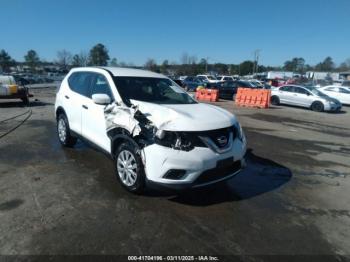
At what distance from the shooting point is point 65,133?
6.44 m

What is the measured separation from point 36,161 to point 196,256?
13.7 ft

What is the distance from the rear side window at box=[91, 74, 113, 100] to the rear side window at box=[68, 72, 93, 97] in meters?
0.21

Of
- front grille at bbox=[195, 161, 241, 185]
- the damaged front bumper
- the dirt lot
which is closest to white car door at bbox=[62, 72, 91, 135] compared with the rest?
the dirt lot

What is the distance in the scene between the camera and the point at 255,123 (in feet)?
38.7

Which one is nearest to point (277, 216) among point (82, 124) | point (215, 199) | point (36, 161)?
point (215, 199)

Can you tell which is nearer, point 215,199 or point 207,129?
point 207,129

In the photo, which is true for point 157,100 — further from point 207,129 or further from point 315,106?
point 315,106

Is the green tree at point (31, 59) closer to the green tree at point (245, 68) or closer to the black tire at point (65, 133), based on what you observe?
the green tree at point (245, 68)

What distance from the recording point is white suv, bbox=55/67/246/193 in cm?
372

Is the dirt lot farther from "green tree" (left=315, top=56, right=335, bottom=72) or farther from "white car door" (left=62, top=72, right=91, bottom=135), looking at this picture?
"green tree" (left=315, top=56, right=335, bottom=72)

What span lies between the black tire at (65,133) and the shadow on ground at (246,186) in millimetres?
2979

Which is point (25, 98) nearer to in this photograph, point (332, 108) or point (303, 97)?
point (303, 97)

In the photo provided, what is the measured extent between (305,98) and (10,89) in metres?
16.9

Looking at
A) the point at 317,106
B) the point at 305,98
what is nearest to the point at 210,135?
the point at 317,106
